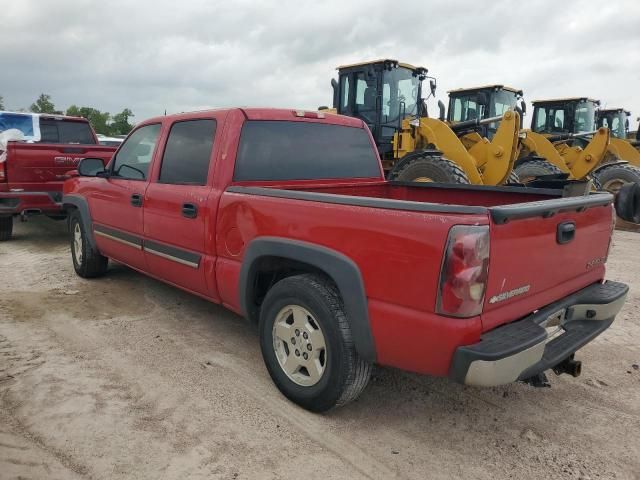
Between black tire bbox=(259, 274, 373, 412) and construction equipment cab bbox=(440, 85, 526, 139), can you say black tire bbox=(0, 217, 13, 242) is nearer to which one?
black tire bbox=(259, 274, 373, 412)

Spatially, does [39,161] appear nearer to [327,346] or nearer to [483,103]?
[327,346]

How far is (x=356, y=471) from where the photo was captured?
2480mm

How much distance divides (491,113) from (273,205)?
1083cm

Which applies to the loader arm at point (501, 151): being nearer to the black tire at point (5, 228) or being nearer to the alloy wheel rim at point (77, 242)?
the alloy wheel rim at point (77, 242)

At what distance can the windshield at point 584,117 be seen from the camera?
13711mm

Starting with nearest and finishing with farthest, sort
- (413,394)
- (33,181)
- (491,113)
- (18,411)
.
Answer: (18,411)
(413,394)
(33,181)
(491,113)

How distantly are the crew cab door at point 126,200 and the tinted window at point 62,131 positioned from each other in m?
4.83

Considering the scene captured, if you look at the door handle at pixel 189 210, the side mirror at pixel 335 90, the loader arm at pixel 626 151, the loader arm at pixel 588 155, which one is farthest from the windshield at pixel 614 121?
the door handle at pixel 189 210

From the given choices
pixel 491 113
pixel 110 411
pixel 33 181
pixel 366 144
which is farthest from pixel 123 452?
pixel 491 113

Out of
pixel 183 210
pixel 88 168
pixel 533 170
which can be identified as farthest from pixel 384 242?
pixel 533 170

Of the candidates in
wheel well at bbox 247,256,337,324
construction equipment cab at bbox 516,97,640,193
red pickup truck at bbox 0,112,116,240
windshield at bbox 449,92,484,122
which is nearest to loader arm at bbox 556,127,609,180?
construction equipment cab at bbox 516,97,640,193

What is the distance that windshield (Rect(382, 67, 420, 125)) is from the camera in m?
9.83

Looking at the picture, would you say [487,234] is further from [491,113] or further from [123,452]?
[491,113]

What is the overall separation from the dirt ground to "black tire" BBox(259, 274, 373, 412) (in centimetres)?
14
